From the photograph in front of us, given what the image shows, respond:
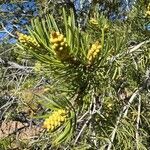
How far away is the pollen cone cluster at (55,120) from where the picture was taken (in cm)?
90

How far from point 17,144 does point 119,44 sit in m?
0.83

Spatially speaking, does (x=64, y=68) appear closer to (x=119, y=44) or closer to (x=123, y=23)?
(x=119, y=44)

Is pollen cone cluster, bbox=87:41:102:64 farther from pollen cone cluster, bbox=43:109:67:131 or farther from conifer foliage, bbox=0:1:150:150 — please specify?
pollen cone cluster, bbox=43:109:67:131

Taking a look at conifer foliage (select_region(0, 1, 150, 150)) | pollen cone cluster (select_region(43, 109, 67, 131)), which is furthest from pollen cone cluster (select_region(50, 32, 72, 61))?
pollen cone cluster (select_region(43, 109, 67, 131))

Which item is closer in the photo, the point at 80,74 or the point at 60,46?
the point at 60,46

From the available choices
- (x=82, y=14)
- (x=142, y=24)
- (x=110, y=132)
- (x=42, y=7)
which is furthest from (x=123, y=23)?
(x=42, y=7)

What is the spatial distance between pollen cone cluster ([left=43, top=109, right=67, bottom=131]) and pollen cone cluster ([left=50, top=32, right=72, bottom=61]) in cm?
12

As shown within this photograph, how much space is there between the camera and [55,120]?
3.01 ft

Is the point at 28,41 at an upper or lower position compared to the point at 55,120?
upper

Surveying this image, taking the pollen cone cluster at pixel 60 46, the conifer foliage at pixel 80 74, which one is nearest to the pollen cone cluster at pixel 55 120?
the conifer foliage at pixel 80 74

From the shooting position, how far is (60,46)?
82 centimetres

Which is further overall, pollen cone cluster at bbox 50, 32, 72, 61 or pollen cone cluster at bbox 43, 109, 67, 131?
pollen cone cluster at bbox 43, 109, 67, 131

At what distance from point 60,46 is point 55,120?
0.18 m

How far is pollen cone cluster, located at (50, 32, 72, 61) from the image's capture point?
789 millimetres
